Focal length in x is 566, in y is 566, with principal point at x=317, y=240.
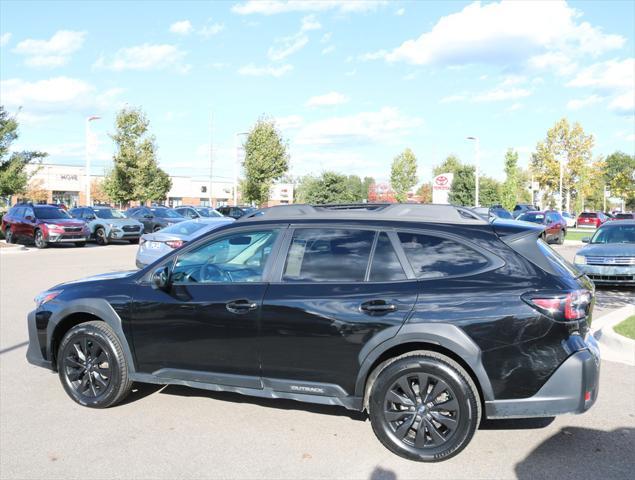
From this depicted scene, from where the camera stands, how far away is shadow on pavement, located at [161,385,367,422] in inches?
195

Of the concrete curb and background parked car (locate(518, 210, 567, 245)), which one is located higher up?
background parked car (locate(518, 210, 567, 245))

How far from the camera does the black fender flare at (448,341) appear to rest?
12.8 feet

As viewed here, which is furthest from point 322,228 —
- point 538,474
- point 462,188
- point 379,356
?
point 462,188

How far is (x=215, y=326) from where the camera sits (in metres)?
4.53

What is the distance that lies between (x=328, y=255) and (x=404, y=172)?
7403 cm

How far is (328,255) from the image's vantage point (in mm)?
4445

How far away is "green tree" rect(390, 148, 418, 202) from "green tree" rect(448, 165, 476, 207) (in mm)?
15634

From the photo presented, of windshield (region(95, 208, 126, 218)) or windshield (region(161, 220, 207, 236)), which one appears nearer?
windshield (region(161, 220, 207, 236))

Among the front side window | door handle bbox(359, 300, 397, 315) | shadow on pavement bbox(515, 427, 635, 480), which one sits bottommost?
shadow on pavement bbox(515, 427, 635, 480)

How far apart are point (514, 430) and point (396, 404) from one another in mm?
1158

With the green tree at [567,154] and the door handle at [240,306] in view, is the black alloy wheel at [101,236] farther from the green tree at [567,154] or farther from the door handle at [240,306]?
the green tree at [567,154]

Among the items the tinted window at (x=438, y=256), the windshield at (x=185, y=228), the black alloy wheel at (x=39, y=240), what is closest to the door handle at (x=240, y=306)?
the tinted window at (x=438, y=256)

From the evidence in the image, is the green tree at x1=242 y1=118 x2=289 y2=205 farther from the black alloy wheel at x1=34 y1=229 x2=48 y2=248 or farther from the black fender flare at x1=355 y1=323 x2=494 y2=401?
the black fender flare at x1=355 y1=323 x2=494 y2=401

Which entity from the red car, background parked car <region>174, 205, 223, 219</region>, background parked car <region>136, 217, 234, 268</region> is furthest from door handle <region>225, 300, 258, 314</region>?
the red car
